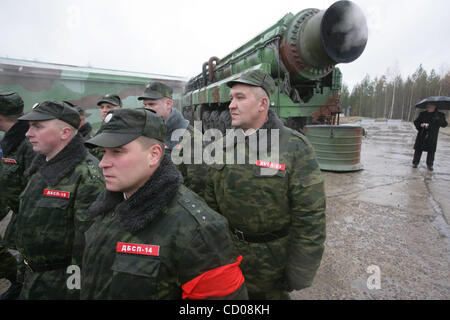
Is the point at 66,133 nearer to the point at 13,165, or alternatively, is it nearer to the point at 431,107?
the point at 13,165

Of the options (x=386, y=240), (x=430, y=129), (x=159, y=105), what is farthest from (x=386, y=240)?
(x=430, y=129)

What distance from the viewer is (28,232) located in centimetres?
164

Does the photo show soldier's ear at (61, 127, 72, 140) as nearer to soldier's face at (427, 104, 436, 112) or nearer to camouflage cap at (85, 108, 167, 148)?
camouflage cap at (85, 108, 167, 148)

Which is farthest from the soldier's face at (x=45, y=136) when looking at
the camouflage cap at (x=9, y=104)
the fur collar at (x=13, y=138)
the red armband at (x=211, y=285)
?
the red armband at (x=211, y=285)

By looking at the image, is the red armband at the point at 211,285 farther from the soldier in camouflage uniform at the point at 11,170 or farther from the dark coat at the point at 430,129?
the dark coat at the point at 430,129

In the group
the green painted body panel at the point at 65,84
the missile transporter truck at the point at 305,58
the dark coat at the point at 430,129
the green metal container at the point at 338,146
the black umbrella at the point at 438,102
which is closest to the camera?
the missile transporter truck at the point at 305,58

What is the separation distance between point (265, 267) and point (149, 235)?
974 mm

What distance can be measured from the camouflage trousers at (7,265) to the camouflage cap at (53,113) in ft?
4.95

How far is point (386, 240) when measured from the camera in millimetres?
3141

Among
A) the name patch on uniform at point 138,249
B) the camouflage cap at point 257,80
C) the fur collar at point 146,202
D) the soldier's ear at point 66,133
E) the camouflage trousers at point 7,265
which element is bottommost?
the camouflage trousers at point 7,265

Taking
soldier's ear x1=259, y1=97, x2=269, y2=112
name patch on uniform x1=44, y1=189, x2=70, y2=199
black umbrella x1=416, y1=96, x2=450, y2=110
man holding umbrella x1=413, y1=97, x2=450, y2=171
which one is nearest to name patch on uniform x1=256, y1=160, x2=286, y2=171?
soldier's ear x1=259, y1=97, x2=269, y2=112

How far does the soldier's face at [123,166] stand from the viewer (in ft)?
3.73
